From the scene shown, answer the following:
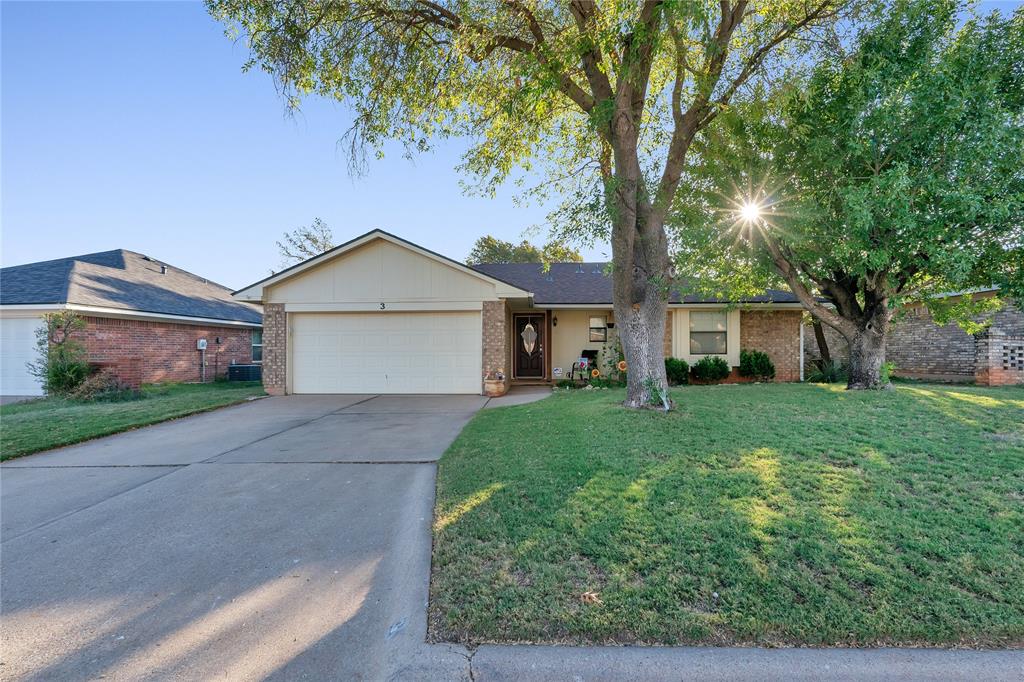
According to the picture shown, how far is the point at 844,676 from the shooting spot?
80.6 inches

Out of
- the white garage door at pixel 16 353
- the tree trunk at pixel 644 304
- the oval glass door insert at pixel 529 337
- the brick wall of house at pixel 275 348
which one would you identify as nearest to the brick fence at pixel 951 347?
the tree trunk at pixel 644 304

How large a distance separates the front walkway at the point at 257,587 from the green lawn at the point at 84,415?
0.91 metres

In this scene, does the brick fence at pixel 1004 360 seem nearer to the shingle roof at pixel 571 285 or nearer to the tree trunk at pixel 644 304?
the shingle roof at pixel 571 285

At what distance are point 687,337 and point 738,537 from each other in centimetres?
1099

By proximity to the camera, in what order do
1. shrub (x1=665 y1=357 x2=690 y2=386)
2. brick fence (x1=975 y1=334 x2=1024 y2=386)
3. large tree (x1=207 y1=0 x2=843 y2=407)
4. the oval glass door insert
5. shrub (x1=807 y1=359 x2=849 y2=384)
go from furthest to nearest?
the oval glass door insert → shrub (x1=807 y1=359 x2=849 y2=384) → shrub (x1=665 y1=357 x2=690 y2=386) → brick fence (x1=975 y1=334 x2=1024 y2=386) → large tree (x1=207 y1=0 x2=843 y2=407)

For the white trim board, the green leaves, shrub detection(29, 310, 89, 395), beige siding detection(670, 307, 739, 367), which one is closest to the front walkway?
the green leaves

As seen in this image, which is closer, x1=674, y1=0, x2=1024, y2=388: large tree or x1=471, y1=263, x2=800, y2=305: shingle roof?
x1=674, y1=0, x2=1024, y2=388: large tree

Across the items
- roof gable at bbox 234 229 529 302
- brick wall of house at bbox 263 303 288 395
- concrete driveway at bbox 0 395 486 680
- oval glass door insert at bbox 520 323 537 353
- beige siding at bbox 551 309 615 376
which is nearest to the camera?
concrete driveway at bbox 0 395 486 680

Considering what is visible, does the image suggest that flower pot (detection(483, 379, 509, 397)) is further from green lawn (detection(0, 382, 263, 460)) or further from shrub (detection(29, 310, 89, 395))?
shrub (detection(29, 310, 89, 395))

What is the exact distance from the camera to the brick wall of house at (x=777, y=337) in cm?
1328

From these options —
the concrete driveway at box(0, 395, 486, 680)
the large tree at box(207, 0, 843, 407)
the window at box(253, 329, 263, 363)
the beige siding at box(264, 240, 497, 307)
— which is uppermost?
the large tree at box(207, 0, 843, 407)

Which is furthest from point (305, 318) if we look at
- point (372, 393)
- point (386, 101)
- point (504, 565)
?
point (504, 565)

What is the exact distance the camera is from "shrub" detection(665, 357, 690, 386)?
1251cm

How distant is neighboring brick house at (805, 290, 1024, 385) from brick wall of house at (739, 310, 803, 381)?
269 cm
